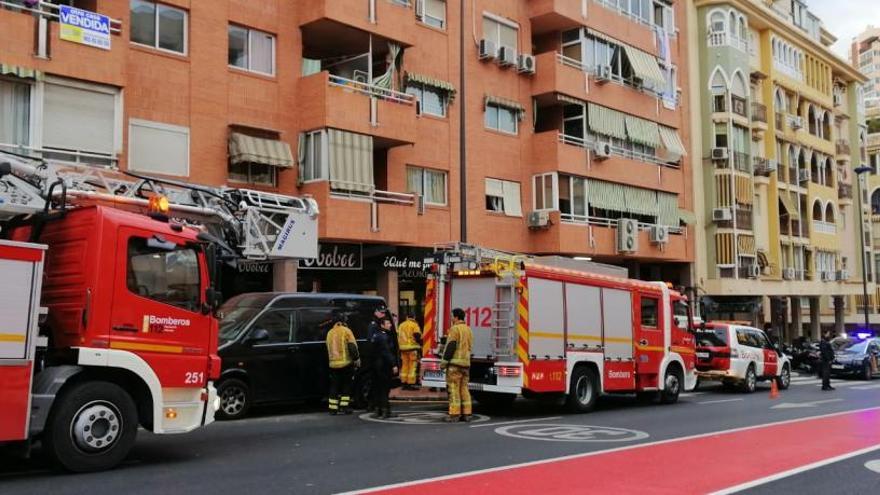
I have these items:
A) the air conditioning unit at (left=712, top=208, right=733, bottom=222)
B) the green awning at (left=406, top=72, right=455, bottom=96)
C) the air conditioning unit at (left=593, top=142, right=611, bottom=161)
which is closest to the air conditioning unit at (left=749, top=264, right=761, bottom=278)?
the air conditioning unit at (left=712, top=208, right=733, bottom=222)

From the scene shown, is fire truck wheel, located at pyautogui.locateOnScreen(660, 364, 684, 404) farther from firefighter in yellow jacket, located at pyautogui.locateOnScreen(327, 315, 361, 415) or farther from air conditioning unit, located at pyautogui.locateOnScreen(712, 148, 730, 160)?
air conditioning unit, located at pyautogui.locateOnScreen(712, 148, 730, 160)

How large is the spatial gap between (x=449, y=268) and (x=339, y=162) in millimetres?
6986

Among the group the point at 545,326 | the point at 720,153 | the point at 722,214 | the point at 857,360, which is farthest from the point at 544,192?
the point at 545,326

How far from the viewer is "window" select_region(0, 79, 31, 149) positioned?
16281 millimetres

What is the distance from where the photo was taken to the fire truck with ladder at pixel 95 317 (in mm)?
7969

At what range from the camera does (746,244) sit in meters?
38.5

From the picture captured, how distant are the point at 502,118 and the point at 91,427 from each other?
21.1m

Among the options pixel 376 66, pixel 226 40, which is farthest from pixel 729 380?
pixel 226 40

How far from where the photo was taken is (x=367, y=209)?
21.5m

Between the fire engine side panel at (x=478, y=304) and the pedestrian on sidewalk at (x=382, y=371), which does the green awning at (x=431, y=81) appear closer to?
the fire engine side panel at (x=478, y=304)

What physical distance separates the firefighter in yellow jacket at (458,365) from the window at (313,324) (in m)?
2.84

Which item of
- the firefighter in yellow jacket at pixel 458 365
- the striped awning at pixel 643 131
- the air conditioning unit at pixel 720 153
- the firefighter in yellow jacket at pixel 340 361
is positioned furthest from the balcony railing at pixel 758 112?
the firefighter in yellow jacket at pixel 340 361

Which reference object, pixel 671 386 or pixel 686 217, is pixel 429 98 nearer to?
pixel 671 386

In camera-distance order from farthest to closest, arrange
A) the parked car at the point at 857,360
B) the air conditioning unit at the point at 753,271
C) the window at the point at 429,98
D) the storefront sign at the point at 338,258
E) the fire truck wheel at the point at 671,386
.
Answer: the air conditioning unit at the point at 753,271, the parked car at the point at 857,360, the window at the point at 429,98, the storefront sign at the point at 338,258, the fire truck wheel at the point at 671,386
